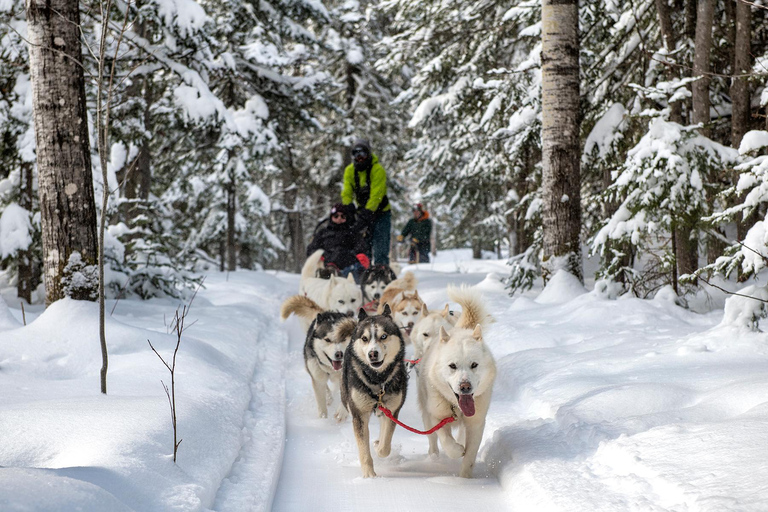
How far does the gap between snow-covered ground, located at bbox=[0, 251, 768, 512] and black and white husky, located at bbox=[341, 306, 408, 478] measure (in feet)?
0.89

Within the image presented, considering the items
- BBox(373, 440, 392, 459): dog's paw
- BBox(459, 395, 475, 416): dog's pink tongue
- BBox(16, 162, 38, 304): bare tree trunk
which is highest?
BBox(16, 162, 38, 304): bare tree trunk

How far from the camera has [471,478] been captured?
13.0 ft

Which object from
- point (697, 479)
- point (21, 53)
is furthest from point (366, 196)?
point (697, 479)

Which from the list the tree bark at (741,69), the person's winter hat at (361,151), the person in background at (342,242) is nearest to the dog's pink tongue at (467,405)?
the tree bark at (741,69)

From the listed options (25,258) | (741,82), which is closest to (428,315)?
(741,82)

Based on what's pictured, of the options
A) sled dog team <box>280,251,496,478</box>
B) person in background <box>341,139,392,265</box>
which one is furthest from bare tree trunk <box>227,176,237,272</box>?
sled dog team <box>280,251,496,478</box>

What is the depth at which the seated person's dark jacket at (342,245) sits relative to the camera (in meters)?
10.6

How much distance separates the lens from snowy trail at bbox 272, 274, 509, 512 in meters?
3.51

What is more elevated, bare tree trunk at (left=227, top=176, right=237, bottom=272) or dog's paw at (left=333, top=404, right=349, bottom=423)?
bare tree trunk at (left=227, top=176, right=237, bottom=272)

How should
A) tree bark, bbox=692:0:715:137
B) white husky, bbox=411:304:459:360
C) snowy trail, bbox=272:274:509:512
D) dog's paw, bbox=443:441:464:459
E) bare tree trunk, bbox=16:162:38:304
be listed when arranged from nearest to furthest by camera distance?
snowy trail, bbox=272:274:509:512 < dog's paw, bbox=443:441:464:459 < white husky, bbox=411:304:459:360 < tree bark, bbox=692:0:715:137 < bare tree trunk, bbox=16:162:38:304

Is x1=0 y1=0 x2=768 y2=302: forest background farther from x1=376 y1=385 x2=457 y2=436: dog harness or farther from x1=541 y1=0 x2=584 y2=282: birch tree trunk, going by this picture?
x1=376 y1=385 x2=457 y2=436: dog harness

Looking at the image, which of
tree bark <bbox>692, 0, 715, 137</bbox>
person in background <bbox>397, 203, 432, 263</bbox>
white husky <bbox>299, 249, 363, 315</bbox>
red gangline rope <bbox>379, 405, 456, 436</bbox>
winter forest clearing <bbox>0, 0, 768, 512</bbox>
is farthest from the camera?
person in background <bbox>397, 203, 432, 263</bbox>

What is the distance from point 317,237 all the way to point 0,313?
571 centimetres

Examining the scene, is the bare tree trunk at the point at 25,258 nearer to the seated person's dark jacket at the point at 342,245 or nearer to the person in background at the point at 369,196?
the seated person's dark jacket at the point at 342,245
